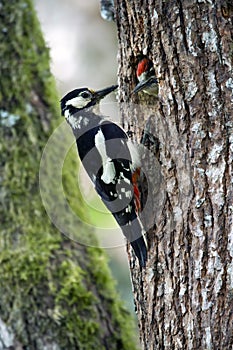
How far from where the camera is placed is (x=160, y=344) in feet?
9.09

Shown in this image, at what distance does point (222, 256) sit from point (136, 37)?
963 mm

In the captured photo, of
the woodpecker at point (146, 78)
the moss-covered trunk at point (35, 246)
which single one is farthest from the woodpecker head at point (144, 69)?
the moss-covered trunk at point (35, 246)

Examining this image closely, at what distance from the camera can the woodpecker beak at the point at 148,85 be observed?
8.96 feet

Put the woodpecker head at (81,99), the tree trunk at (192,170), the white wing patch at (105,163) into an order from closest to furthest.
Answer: the tree trunk at (192,170) < the white wing patch at (105,163) < the woodpecker head at (81,99)

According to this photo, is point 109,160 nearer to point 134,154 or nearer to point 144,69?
point 134,154

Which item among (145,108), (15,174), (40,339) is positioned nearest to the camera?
(145,108)

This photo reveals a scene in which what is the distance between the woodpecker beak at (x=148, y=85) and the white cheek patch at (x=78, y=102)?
50 centimetres

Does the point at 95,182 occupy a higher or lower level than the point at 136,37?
lower

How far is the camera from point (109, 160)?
3084 millimetres

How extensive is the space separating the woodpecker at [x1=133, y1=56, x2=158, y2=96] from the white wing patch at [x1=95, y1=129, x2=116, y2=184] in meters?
0.39

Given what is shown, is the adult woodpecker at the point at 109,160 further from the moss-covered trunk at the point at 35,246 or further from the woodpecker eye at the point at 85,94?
the moss-covered trunk at the point at 35,246

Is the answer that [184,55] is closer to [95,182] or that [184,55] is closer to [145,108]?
[145,108]

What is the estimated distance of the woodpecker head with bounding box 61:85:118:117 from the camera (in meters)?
3.30

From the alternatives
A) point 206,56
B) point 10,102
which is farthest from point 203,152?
point 10,102
